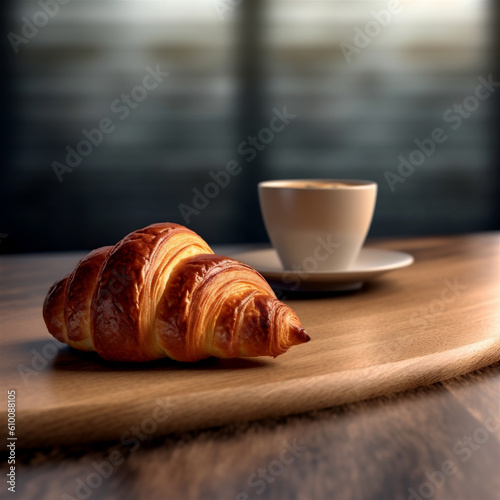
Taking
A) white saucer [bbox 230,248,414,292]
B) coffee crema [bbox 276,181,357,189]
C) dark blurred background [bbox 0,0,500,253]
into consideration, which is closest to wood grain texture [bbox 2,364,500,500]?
white saucer [bbox 230,248,414,292]

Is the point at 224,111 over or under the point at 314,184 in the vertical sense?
under

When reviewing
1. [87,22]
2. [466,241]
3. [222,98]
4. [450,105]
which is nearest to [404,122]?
[450,105]

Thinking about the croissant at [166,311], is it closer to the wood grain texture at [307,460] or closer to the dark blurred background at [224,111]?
the wood grain texture at [307,460]

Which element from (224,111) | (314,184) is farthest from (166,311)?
(224,111)

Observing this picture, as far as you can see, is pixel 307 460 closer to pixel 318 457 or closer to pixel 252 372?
pixel 318 457

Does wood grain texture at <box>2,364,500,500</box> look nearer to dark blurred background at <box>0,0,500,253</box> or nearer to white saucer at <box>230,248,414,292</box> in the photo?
white saucer at <box>230,248,414,292</box>

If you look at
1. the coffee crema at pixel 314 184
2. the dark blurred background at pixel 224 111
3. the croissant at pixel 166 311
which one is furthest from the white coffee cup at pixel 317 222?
the dark blurred background at pixel 224 111
